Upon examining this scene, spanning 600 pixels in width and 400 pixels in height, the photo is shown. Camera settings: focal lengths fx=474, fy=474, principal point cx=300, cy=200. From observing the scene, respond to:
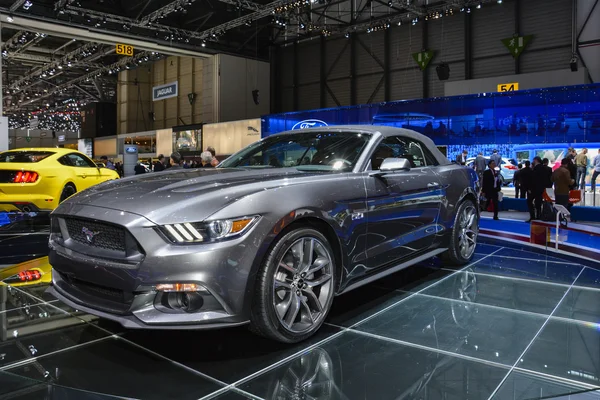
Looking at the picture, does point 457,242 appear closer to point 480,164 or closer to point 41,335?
point 41,335

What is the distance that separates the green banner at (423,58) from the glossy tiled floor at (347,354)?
18056 mm

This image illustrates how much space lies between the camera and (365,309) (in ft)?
11.9

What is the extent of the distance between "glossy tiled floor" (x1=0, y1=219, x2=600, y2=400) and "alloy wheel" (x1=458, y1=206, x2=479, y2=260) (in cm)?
107

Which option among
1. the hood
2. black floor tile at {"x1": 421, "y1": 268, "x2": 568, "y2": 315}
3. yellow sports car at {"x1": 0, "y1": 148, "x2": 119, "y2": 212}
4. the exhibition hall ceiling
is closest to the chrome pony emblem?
the hood

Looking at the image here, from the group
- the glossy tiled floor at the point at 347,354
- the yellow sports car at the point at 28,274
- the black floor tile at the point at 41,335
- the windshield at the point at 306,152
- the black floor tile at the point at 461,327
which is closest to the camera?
the glossy tiled floor at the point at 347,354

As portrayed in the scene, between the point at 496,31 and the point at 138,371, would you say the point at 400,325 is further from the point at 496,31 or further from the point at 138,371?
the point at 496,31

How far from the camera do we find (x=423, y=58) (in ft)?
67.2

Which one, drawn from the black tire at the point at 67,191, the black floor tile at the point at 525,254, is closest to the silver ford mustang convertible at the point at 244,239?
the black floor tile at the point at 525,254

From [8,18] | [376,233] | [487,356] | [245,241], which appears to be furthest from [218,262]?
[8,18]

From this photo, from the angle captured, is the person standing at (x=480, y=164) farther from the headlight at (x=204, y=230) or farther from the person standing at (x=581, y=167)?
the headlight at (x=204, y=230)

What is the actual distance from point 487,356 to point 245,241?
1543mm

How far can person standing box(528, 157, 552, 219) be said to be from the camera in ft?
35.3

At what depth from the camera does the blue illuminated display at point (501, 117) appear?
12367 mm

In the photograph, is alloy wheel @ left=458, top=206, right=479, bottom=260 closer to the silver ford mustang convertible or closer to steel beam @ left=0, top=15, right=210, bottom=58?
the silver ford mustang convertible
